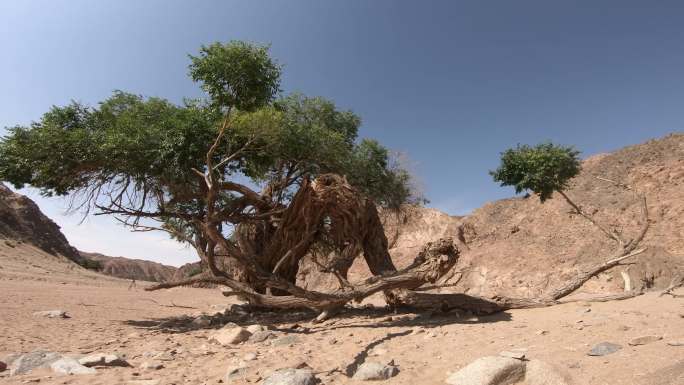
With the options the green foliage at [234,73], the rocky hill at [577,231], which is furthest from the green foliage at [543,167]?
the green foliage at [234,73]

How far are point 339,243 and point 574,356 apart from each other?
7.21 m

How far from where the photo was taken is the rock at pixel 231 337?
620 centimetres

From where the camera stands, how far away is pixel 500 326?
→ 256 inches

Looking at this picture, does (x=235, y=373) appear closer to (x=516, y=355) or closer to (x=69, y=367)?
(x=69, y=367)

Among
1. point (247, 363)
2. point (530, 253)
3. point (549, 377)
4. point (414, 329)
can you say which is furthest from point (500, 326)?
point (530, 253)

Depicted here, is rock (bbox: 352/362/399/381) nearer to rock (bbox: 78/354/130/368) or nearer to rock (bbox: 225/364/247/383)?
rock (bbox: 225/364/247/383)

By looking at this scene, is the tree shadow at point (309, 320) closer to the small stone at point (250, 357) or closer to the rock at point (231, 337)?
the rock at point (231, 337)

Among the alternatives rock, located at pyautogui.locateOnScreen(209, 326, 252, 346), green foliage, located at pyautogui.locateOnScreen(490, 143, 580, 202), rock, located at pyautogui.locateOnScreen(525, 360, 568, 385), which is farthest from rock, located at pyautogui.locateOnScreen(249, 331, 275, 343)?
green foliage, located at pyautogui.locateOnScreen(490, 143, 580, 202)

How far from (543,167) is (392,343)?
608 inches

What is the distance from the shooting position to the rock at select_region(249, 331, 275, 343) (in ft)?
20.9

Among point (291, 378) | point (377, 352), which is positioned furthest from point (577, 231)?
point (291, 378)

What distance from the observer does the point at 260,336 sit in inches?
254

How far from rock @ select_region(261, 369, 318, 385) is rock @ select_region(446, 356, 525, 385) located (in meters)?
1.39

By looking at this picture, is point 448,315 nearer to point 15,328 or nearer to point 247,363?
point 247,363
